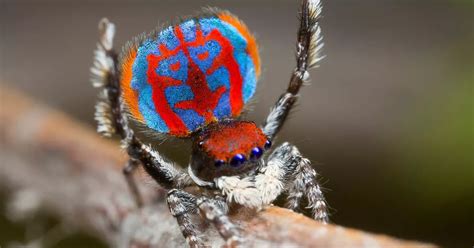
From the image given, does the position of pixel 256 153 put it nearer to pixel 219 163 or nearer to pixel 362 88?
pixel 219 163

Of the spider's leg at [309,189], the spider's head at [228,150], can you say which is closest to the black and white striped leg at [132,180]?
the spider's head at [228,150]

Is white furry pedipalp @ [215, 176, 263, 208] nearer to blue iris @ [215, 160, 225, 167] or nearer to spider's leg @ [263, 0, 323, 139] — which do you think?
blue iris @ [215, 160, 225, 167]

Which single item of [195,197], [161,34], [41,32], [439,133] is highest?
[161,34]

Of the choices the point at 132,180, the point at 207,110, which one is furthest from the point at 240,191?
the point at 132,180

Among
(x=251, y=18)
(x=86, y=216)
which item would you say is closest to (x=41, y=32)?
(x=251, y=18)

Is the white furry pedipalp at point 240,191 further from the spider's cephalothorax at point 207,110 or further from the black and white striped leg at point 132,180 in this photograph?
the black and white striped leg at point 132,180

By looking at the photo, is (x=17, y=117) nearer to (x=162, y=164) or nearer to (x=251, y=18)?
(x=162, y=164)
